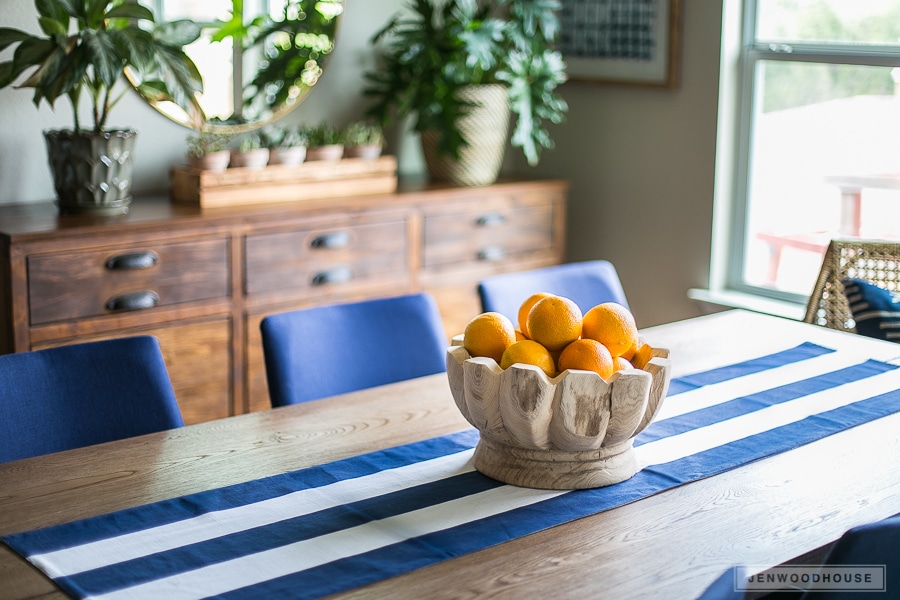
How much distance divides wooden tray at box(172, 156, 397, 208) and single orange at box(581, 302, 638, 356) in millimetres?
1907

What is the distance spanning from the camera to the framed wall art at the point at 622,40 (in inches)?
147

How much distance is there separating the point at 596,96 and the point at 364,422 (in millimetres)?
2419

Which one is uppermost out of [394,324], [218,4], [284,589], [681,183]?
[218,4]

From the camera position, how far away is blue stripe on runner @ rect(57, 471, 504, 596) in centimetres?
136

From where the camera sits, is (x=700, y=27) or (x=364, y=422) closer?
(x=364, y=422)

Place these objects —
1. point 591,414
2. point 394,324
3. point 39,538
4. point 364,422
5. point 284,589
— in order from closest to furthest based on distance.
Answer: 1. point 284,589
2. point 39,538
3. point 591,414
4. point 364,422
5. point 394,324

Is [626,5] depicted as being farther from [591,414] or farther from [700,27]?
[591,414]

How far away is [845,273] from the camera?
2.78 metres

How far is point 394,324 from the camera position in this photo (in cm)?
A: 237

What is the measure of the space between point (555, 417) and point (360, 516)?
1.01 feet

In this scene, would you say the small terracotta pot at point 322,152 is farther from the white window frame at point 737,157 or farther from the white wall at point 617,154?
the white window frame at point 737,157

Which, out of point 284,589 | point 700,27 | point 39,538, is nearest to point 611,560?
point 284,589

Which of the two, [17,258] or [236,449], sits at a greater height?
[17,258]

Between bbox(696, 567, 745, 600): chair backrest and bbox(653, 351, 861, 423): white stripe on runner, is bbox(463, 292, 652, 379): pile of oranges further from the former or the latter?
bbox(696, 567, 745, 600): chair backrest
